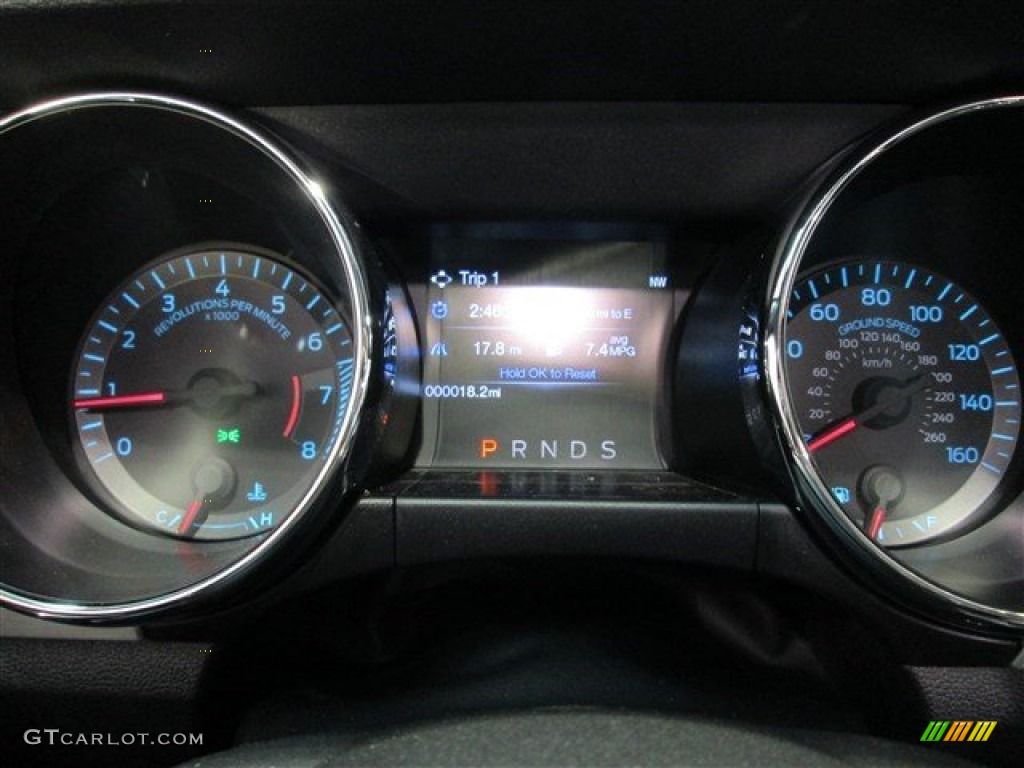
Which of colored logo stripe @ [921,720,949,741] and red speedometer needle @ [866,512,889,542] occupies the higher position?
red speedometer needle @ [866,512,889,542]

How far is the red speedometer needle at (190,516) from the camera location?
185 cm

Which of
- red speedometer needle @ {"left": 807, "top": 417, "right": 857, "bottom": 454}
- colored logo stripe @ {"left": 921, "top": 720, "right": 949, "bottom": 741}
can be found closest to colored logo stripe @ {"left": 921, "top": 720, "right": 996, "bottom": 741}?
colored logo stripe @ {"left": 921, "top": 720, "right": 949, "bottom": 741}

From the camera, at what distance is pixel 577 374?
1.91 meters

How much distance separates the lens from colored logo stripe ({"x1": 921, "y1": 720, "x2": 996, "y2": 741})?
61.2 inches

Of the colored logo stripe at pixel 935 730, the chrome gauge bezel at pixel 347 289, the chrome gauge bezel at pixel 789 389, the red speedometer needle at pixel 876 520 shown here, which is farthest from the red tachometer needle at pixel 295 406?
the colored logo stripe at pixel 935 730

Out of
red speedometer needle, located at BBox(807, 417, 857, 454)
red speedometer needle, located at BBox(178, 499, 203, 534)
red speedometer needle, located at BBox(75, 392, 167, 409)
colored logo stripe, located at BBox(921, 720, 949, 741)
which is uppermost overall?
red speedometer needle, located at BBox(75, 392, 167, 409)

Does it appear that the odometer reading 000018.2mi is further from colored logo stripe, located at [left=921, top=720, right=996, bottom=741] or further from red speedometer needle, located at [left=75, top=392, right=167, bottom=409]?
colored logo stripe, located at [left=921, top=720, right=996, bottom=741]

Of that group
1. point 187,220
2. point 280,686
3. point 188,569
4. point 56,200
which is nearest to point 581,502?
point 280,686

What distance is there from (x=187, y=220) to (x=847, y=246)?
1256mm

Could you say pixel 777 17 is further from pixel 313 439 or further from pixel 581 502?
pixel 313 439

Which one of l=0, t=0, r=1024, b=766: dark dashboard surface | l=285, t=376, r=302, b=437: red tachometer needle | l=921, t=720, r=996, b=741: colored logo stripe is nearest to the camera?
l=0, t=0, r=1024, b=766: dark dashboard surface

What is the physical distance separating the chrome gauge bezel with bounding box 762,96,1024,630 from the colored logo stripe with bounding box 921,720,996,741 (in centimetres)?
17

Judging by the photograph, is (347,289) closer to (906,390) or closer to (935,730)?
(906,390)

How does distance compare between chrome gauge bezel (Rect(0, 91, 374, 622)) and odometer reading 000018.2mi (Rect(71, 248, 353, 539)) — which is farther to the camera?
odometer reading 000018.2mi (Rect(71, 248, 353, 539))
